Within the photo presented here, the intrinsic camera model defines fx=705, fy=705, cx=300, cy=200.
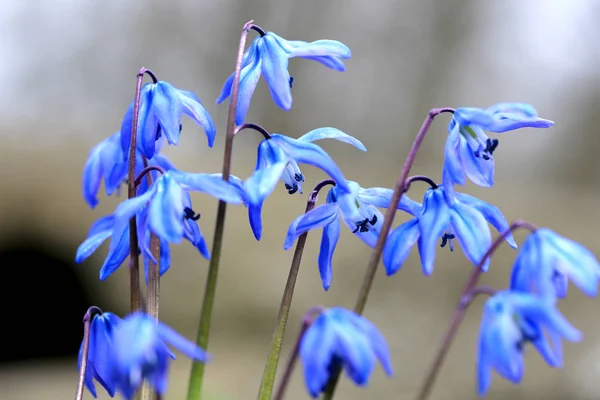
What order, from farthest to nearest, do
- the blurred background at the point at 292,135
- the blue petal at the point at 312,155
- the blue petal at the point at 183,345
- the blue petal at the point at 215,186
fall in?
the blurred background at the point at 292,135, the blue petal at the point at 312,155, the blue petal at the point at 215,186, the blue petal at the point at 183,345

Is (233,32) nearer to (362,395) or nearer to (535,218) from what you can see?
(535,218)

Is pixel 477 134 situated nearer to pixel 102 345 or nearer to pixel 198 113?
pixel 198 113

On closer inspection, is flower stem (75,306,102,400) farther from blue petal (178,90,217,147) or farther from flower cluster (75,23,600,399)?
blue petal (178,90,217,147)

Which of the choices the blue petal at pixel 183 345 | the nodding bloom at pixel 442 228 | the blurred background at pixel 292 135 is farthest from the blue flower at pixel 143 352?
the blurred background at pixel 292 135

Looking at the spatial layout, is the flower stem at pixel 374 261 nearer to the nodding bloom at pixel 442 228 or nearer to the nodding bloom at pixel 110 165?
the nodding bloom at pixel 442 228

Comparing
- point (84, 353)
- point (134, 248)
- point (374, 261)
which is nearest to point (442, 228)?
point (374, 261)

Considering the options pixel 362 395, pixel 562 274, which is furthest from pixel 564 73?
pixel 562 274
